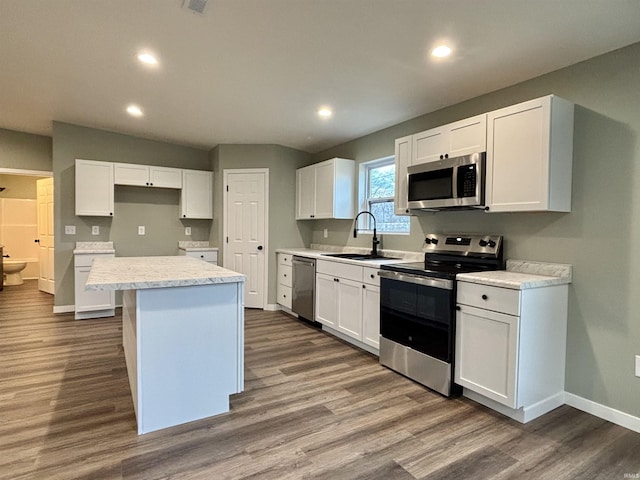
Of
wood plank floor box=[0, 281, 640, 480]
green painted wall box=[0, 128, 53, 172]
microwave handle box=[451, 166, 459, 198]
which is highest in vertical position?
green painted wall box=[0, 128, 53, 172]

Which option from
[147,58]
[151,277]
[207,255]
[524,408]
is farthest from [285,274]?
[524,408]

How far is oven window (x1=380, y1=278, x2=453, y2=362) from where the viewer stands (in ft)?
8.33

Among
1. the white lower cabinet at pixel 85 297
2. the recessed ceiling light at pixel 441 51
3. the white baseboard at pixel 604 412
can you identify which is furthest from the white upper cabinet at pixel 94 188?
the white baseboard at pixel 604 412

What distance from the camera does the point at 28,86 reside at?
11.4 feet

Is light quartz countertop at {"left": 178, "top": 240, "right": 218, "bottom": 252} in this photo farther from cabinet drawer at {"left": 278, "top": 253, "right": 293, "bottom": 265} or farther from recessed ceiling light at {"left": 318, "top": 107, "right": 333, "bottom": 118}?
recessed ceiling light at {"left": 318, "top": 107, "right": 333, "bottom": 118}

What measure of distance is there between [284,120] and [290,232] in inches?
68.9

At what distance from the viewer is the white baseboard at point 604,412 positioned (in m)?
2.15

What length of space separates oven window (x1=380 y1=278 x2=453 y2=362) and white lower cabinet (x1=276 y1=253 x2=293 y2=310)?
1.90 metres

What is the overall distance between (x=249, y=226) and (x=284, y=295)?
1.12 meters

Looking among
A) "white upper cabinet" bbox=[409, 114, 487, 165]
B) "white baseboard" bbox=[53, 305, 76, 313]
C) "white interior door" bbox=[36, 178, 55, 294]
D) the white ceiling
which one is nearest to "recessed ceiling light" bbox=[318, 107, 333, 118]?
the white ceiling

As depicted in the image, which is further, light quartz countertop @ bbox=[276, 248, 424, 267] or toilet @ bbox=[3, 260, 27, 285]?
toilet @ bbox=[3, 260, 27, 285]

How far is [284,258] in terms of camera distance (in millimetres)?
4906

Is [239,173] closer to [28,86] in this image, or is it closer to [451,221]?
[28,86]

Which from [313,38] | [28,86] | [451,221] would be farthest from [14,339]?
[451,221]
